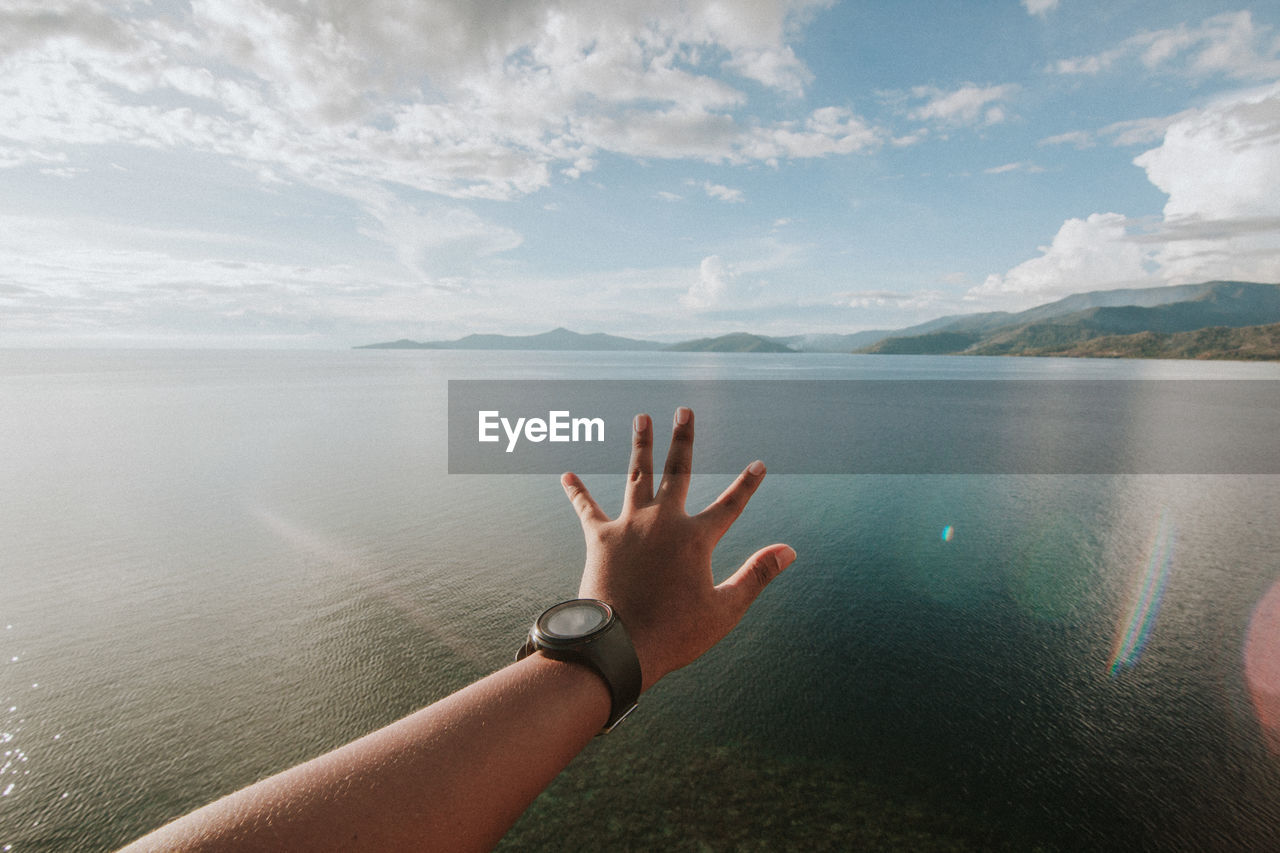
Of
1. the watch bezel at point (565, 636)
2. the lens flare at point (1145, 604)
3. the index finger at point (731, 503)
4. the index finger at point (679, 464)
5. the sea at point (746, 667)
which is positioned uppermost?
the index finger at point (679, 464)

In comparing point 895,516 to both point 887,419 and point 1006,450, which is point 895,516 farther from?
point 887,419

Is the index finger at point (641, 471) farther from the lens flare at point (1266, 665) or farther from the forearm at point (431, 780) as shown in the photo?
the lens flare at point (1266, 665)

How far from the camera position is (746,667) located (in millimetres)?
7441

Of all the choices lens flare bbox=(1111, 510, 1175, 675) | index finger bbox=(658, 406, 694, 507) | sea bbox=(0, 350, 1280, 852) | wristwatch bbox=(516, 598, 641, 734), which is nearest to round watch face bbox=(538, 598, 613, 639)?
wristwatch bbox=(516, 598, 641, 734)

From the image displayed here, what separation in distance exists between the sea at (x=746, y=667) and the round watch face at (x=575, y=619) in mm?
3593

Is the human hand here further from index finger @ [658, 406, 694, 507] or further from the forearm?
the forearm

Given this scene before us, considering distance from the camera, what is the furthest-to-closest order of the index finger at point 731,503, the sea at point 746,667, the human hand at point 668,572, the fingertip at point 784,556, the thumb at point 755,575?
1. the sea at point 746,667
2. the fingertip at point 784,556
3. the index finger at point 731,503
4. the thumb at point 755,575
5. the human hand at point 668,572

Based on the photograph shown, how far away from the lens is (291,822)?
1595 mm

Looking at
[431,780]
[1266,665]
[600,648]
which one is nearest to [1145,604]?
[1266,665]

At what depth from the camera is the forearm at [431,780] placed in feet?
5.10

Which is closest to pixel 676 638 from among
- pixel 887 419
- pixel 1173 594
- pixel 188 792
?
pixel 188 792

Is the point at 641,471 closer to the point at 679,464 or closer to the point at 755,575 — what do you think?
the point at 679,464

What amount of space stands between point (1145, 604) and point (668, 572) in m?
10.9

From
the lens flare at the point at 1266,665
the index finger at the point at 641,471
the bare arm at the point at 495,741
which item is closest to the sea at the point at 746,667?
the lens flare at the point at 1266,665
